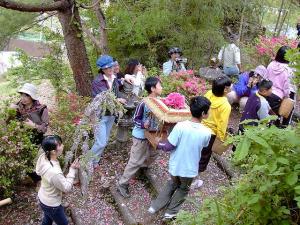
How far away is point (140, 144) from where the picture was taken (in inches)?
211

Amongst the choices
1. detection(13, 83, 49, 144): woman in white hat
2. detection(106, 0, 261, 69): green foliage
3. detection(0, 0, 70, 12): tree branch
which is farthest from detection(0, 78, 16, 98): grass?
detection(13, 83, 49, 144): woman in white hat

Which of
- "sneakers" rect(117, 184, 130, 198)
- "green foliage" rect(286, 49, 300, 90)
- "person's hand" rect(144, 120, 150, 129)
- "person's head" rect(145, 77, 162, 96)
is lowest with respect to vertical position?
"sneakers" rect(117, 184, 130, 198)

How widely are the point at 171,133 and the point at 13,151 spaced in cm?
238

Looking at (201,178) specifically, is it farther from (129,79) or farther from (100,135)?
(129,79)

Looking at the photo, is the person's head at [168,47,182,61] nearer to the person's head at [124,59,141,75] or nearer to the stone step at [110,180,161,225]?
the person's head at [124,59,141,75]

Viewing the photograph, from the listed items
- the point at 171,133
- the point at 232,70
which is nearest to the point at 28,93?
the point at 171,133

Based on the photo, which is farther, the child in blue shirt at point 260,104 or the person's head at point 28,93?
the child in blue shirt at point 260,104

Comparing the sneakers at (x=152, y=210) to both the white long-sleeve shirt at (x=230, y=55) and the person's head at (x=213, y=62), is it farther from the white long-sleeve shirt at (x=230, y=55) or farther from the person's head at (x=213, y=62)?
the person's head at (x=213, y=62)

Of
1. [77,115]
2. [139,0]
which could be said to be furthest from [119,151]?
[139,0]

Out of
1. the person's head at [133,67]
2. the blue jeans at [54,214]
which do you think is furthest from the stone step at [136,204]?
the person's head at [133,67]

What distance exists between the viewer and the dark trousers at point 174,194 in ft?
15.7

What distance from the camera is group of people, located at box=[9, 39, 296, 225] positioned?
4418 mm

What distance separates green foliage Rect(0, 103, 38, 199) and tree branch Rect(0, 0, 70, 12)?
1.65 metres

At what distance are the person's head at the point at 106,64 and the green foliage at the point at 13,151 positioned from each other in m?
1.47
